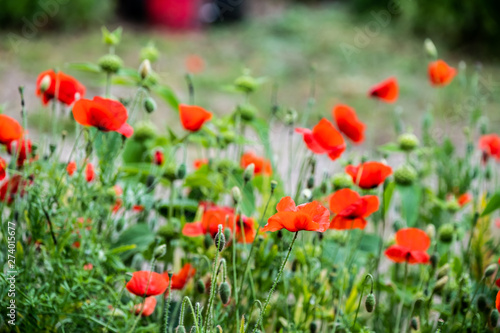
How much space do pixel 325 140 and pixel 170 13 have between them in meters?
5.41

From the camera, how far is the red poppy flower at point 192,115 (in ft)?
2.92

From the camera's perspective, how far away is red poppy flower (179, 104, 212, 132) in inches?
35.0

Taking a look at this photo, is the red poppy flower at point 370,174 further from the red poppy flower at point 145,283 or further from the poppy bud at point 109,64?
the poppy bud at point 109,64

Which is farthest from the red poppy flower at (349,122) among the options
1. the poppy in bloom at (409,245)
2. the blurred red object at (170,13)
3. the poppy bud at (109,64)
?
the blurred red object at (170,13)

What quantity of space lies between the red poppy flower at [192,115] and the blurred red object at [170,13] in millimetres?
5271

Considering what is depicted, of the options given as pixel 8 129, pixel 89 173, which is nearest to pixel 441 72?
pixel 89 173

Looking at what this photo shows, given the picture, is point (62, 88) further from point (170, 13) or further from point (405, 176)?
point (170, 13)

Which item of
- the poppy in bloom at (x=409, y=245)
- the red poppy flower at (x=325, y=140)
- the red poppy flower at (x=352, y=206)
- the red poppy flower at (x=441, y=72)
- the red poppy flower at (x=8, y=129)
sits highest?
the red poppy flower at (x=441, y=72)

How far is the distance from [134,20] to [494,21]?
3.65 m

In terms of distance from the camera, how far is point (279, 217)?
63 cm

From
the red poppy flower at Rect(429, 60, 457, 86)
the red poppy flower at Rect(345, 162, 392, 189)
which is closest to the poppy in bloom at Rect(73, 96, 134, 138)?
the red poppy flower at Rect(345, 162, 392, 189)

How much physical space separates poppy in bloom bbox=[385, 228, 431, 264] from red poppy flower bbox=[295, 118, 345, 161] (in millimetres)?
169

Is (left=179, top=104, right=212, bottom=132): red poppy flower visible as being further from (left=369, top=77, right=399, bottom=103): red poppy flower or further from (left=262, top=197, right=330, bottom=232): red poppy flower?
(left=369, top=77, right=399, bottom=103): red poppy flower

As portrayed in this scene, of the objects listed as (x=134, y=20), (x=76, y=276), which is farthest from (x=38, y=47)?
(x=76, y=276)
